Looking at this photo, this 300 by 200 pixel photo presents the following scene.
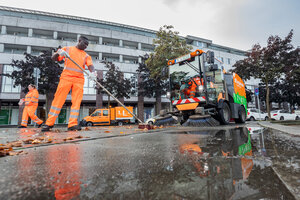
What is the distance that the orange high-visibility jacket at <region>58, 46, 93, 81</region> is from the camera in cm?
485

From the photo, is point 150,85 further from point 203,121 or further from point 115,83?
point 203,121

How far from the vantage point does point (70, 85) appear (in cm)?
483

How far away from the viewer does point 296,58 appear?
1420 centimetres

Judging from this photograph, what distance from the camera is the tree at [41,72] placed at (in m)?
16.1

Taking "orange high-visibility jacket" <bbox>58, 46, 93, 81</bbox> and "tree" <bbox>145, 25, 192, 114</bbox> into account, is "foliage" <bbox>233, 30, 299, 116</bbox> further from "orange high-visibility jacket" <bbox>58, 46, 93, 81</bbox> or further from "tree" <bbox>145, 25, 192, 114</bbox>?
"orange high-visibility jacket" <bbox>58, 46, 93, 81</bbox>

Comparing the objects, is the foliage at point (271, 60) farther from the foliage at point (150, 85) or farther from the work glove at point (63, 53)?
the work glove at point (63, 53)

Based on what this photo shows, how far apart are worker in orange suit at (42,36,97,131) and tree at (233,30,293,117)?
16382mm

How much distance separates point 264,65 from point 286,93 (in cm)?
1643

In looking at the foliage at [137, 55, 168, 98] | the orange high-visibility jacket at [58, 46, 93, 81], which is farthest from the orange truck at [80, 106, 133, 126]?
the orange high-visibility jacket at [58, 46, 93, 81]

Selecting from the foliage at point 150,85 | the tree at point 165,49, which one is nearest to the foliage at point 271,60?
the tree at point 165,49

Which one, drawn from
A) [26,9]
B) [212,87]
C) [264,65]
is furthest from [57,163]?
[26,9]

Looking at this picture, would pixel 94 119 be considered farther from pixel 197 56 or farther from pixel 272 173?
pixel 272 173

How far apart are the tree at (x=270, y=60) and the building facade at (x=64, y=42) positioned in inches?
573

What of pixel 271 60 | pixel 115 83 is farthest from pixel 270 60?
pixel 115 83
